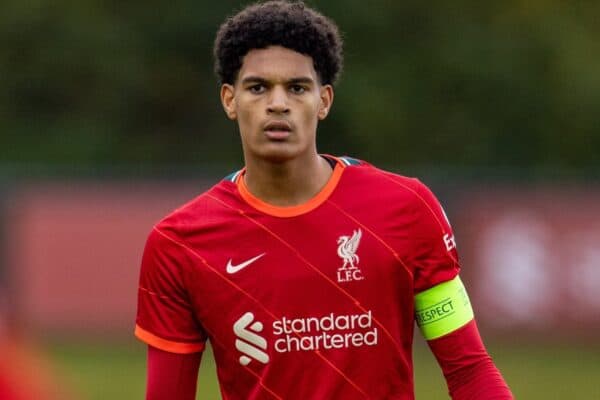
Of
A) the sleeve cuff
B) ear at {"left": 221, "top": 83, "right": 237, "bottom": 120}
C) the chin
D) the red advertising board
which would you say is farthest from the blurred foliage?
the chin

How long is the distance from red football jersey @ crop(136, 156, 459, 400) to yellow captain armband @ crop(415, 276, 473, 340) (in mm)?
38

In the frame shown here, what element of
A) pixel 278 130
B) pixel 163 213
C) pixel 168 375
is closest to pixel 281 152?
pixel 278 130

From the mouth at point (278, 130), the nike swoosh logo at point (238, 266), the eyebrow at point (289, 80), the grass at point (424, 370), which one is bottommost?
the grass at point (424, 370)

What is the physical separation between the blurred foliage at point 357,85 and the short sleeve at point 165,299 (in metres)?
17.9

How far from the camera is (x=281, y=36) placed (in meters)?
5.62

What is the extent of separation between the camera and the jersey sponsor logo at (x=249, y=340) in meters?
5.59

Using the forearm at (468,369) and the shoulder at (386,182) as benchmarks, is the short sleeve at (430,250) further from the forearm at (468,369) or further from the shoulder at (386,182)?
the forearm at (468,369)

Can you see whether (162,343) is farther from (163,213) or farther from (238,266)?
(163,213)

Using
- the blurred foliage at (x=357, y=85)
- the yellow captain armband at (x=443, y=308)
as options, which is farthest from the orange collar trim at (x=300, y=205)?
the blurred foliage at (x=357, y=85)

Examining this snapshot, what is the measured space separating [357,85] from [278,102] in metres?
19.4

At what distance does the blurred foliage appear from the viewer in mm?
24219

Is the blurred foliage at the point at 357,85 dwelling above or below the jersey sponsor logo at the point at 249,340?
above

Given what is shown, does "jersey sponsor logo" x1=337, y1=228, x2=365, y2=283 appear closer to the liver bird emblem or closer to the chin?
the liver bird emblem

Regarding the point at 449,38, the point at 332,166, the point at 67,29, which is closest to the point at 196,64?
the point at 67,29
